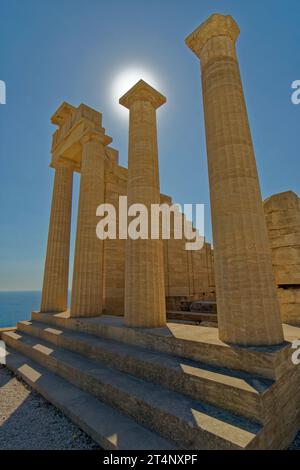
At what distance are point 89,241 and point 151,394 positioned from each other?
805cm

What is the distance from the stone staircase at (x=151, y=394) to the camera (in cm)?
348

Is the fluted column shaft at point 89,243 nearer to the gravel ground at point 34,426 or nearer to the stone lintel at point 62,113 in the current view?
the stone lintel at point 62,113

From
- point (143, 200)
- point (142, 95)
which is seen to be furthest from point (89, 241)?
point (142, 95)

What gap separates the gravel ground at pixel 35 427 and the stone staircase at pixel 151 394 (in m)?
0.20

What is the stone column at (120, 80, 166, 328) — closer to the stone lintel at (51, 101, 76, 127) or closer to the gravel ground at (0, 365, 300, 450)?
the gravel ground at (0, 365, 300, 450)

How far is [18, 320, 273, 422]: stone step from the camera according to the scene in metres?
3.67

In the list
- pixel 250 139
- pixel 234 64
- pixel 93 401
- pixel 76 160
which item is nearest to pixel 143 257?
pixel 93 401

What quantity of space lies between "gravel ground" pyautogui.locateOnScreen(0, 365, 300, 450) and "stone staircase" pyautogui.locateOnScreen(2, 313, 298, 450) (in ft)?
0.64

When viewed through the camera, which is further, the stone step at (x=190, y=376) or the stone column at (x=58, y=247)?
the stone column at (x=58, y=247)

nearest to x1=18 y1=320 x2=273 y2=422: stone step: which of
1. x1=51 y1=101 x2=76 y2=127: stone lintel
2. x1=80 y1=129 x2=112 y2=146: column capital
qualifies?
x1=80 y1=129 x2=112 y2=146: column capital

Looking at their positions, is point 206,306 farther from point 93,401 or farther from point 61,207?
point 61,207

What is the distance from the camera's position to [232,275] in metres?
5.36

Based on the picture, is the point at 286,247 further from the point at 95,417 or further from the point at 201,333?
the point at 95,417

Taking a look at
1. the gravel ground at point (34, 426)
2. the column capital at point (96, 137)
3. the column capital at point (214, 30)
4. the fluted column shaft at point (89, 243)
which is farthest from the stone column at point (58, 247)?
the column capital at point (214, 30)
